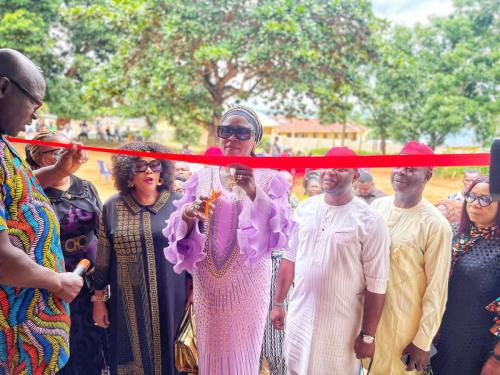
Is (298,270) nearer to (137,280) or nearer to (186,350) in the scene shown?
(186,350)

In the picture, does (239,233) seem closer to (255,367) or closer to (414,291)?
(255,367)

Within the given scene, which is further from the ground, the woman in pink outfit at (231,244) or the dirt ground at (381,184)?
the dirt ground at (381,184)

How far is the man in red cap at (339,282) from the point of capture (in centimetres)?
219

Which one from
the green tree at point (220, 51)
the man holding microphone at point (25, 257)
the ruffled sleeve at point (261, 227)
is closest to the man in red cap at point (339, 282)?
the ruffled sleeve at point (261, 227)

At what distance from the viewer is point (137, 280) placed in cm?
254

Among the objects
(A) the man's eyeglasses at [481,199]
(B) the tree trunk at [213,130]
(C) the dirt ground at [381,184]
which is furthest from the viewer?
(C) the dirt ground at [381,184]

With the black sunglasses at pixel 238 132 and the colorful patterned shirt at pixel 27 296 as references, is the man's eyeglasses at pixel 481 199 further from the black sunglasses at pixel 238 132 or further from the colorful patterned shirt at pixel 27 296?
the colorful patterned shirt at pixel 27 296

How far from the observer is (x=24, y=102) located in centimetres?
163

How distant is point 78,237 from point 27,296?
107cm

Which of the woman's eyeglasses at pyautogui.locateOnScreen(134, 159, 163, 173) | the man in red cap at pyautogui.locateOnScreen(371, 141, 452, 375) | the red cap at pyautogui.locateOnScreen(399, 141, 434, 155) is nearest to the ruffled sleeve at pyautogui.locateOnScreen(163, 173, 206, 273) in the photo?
the woman's eyeglasses at pyautogui.locateOnScreen(134, 159, 163, 173)

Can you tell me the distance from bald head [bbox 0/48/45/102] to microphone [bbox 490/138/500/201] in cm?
163

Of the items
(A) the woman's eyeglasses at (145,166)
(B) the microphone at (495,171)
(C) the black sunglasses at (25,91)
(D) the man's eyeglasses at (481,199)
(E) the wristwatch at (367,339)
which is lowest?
(E) the wristwatch at (367,339)

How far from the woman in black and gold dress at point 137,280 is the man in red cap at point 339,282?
2.61ft

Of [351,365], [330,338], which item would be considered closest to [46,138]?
[330,338]
